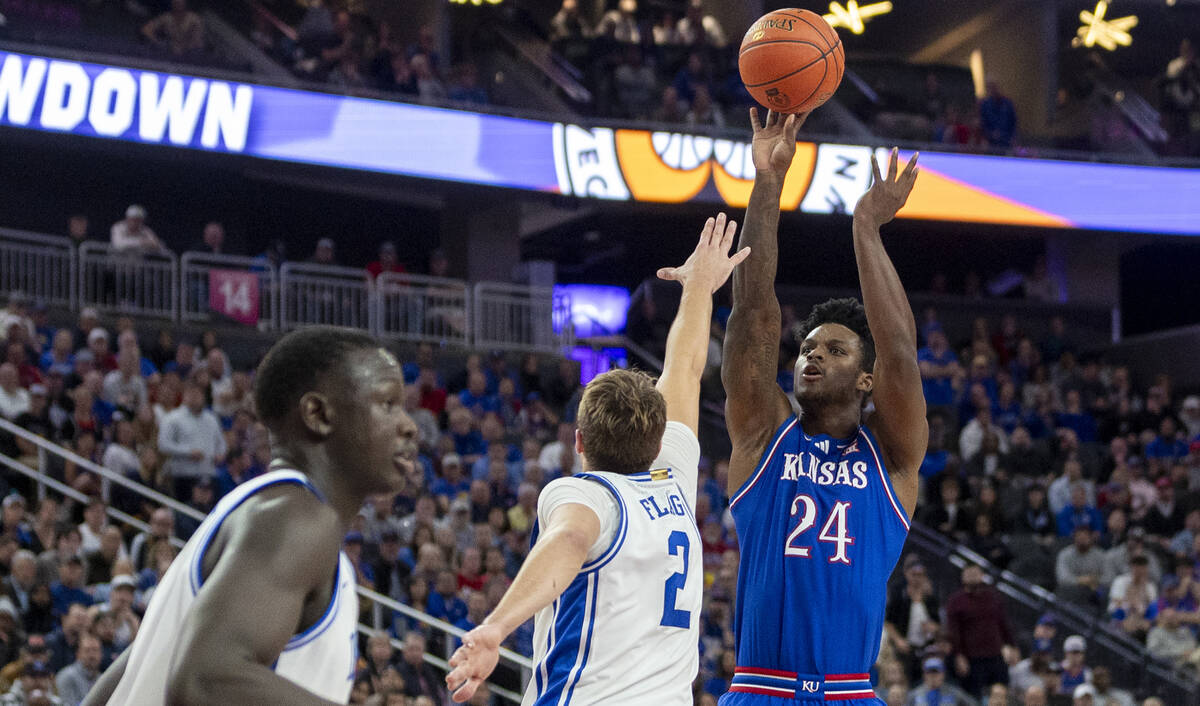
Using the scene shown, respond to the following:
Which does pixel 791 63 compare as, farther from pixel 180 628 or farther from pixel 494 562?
pixel 494 562

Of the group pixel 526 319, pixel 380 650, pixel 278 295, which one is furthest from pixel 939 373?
pixel 380 650

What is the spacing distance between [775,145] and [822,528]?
4.81 ft

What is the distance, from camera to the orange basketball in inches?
235

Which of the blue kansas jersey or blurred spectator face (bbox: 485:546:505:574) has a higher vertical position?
the blue kansas jersey

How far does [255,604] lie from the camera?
247 cm

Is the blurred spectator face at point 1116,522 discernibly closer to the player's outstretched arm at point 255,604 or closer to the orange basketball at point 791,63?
the orange basketball at point 791,63

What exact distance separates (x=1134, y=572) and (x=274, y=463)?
13.8 meters

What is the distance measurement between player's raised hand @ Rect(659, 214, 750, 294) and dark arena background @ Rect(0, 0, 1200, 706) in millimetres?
6087

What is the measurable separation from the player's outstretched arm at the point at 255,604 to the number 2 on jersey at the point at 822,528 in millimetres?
2639

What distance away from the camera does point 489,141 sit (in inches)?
795

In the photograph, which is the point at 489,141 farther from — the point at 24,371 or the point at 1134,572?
the point at 1134,572

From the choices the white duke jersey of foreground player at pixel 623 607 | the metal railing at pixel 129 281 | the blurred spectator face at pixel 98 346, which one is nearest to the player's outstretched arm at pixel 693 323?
the white duke jersey of foreground player at pixel 623 607

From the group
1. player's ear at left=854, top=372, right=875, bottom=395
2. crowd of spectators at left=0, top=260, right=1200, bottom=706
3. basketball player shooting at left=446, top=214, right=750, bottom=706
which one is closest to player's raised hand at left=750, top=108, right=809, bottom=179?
player's ear at left=854, top=372, right=875, bottom=395

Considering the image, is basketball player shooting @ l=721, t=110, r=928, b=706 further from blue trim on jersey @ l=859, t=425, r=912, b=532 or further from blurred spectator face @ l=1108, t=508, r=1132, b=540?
blurred spectator face @ l=1108, t=508, r=1132, b=540
